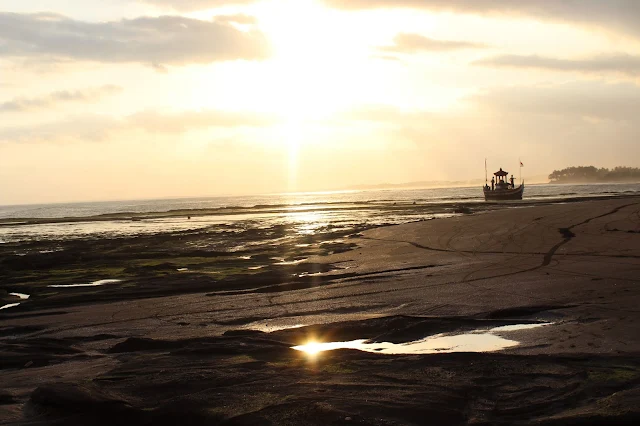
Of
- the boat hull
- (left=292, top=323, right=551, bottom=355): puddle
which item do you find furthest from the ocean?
(left=292, top=323, right=551, bottom=355): puddle

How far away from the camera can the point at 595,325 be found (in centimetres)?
984

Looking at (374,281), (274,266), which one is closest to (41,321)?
(374,281)

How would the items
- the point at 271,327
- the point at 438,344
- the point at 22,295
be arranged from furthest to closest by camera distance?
1. the point at 22,295
2. the point at 271,327
3. the point at 438,344

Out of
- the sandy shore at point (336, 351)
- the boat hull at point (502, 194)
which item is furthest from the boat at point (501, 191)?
the sandy shore at point (336, 351)

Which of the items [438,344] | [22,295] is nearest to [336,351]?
[438,344]

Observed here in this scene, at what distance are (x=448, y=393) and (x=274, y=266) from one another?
15694mm

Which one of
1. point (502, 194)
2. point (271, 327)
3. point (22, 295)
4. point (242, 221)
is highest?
point (502, 194)

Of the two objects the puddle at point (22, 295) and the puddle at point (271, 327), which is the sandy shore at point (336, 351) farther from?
the puddle at point (22, 295)

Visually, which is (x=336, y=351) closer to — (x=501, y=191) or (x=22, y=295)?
(x=22, y=295)

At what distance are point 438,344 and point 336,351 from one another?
5.41ft

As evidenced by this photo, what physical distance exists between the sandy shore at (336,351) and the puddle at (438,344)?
0.65 ft

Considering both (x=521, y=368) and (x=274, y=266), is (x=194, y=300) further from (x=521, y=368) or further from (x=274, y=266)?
(x=521, y=368)

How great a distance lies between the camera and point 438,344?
9.54 m

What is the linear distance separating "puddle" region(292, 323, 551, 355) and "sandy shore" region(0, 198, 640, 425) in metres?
0.20
